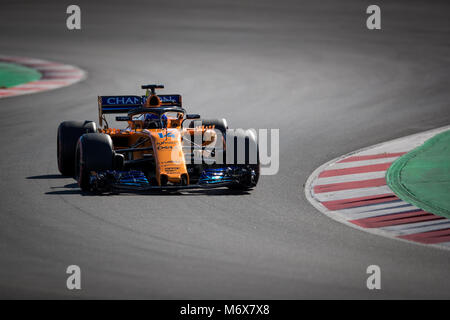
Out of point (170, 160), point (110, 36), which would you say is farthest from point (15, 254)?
point (110, 36)

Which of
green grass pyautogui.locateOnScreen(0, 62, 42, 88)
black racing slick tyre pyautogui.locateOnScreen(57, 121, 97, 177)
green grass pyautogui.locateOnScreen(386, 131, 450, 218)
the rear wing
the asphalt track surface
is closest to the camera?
the asphalt track surface

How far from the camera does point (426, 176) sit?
504 inches

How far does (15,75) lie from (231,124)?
906 centimetres

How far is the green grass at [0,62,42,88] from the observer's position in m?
22.9

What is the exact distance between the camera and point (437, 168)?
13.3 m

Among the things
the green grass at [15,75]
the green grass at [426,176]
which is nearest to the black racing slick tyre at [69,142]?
the green grass at [426,176]

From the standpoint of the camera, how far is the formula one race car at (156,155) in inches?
467

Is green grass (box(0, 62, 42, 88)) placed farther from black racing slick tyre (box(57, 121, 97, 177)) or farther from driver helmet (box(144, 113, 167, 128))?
driver helmet (box(144, 113, 167, 128))

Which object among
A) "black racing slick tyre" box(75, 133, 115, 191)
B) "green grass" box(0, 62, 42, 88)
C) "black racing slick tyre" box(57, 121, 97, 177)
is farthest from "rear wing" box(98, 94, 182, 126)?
"green grass" box(0, 62, 42, 88)

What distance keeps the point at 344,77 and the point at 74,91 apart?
722 cm

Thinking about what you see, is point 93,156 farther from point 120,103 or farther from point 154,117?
point 120,103

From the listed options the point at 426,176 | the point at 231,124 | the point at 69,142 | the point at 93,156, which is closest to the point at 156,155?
the point at 93,156

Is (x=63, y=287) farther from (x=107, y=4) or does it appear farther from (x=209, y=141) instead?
(x=107, y=4)
